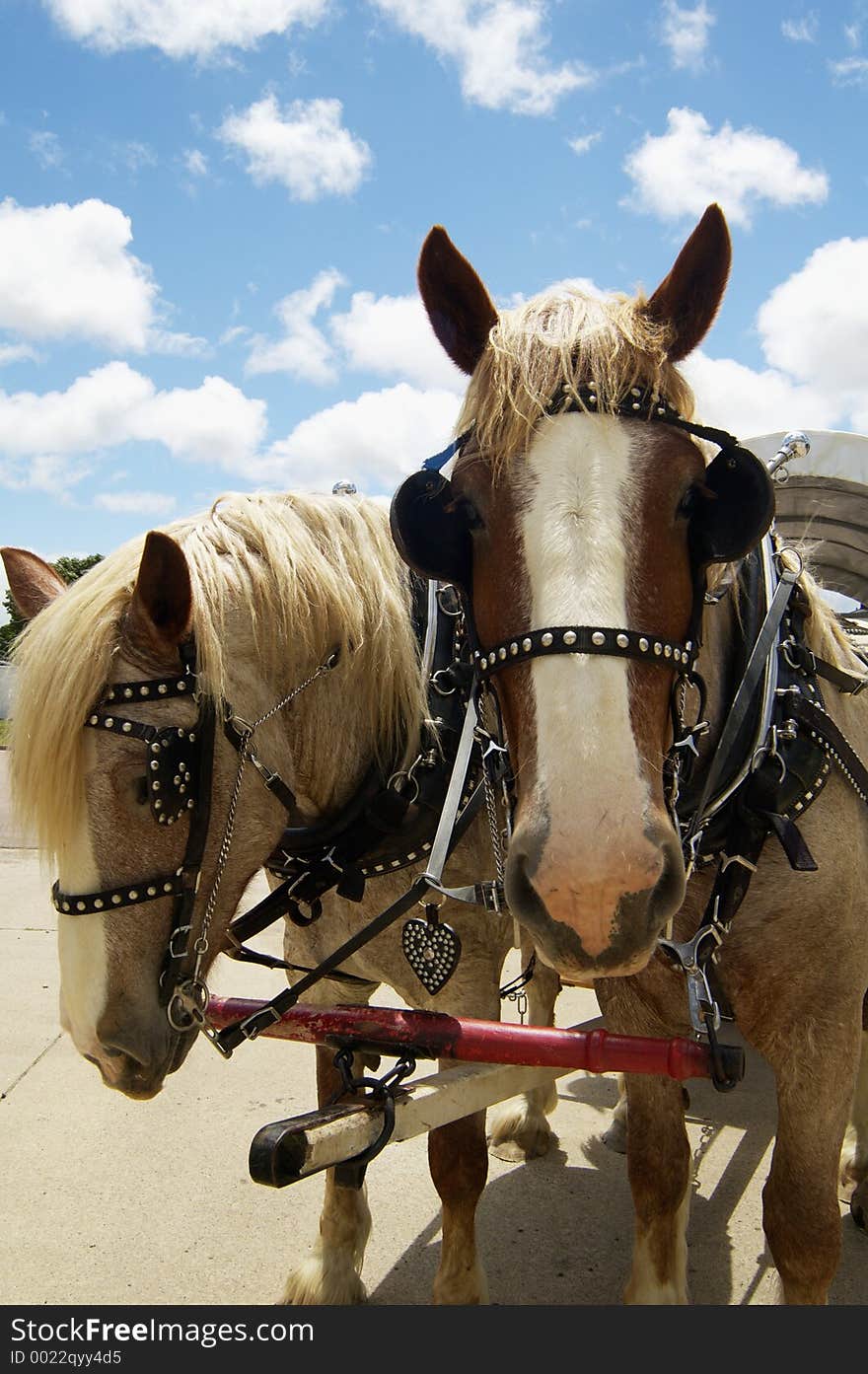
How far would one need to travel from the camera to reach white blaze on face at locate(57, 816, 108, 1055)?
160 centimetres

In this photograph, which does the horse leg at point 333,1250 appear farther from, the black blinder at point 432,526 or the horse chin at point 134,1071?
the black blinder at point 432,526

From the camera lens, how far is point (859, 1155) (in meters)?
2.89

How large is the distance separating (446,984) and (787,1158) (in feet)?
2.54

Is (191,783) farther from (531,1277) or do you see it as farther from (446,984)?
(531,1277)

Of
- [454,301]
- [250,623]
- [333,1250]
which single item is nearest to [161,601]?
[250,623]

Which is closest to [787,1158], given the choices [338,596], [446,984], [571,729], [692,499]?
[446,984]

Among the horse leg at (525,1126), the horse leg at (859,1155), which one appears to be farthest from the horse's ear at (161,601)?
the horse leg at (859,1155)

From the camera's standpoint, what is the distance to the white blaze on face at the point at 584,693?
1.07 meters

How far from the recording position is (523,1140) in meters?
3.22

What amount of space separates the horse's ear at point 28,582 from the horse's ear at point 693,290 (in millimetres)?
1345

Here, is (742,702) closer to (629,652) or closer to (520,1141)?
(629,652)

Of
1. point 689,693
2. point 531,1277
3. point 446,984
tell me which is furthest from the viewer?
point 531,1277

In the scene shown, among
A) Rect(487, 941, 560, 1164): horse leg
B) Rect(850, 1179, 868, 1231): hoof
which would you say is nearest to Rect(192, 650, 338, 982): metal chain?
Rect(487, 941, 560, 1164): horse leg
